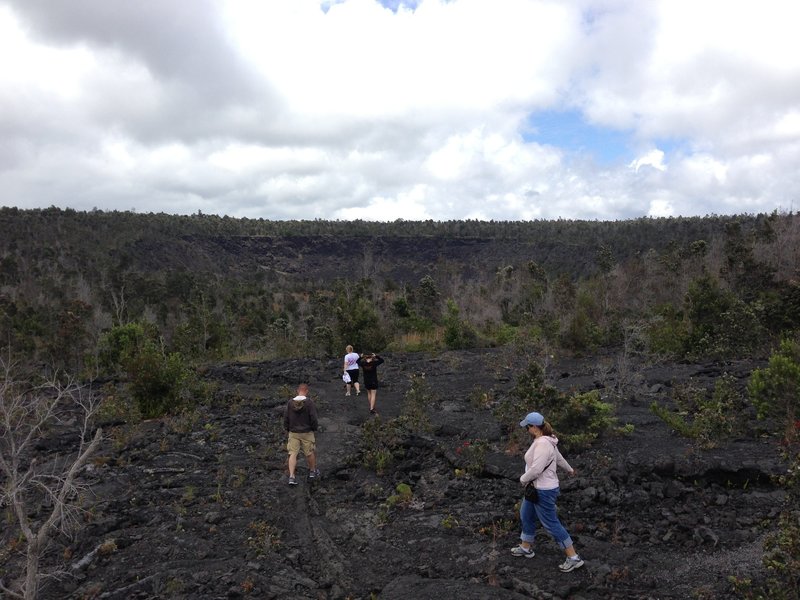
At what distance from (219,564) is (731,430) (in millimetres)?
7247

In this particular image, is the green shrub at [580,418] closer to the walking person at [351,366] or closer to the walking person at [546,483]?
the walking person at [546,483]

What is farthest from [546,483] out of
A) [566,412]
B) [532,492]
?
[566,412]

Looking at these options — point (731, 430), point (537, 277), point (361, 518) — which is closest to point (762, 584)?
point (731, 430)

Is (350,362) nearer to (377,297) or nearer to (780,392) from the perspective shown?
(780,392)

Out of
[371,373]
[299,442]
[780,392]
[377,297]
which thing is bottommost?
[299,442]

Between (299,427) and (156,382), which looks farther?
(156,382)

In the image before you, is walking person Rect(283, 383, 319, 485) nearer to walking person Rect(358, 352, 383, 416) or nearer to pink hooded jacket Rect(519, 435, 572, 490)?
pink hooded jacket Rect(519, 435, 572, 490)

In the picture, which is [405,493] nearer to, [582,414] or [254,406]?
[582,414]

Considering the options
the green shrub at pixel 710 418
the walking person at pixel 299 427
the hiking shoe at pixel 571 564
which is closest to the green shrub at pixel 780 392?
the green shrub at pixel 710 418

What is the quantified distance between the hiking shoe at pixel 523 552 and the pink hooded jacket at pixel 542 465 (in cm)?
75

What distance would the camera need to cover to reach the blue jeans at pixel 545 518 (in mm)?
5801

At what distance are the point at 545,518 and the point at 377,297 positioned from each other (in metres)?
30.9

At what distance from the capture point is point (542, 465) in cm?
584

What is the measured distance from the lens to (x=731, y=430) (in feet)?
28.2
